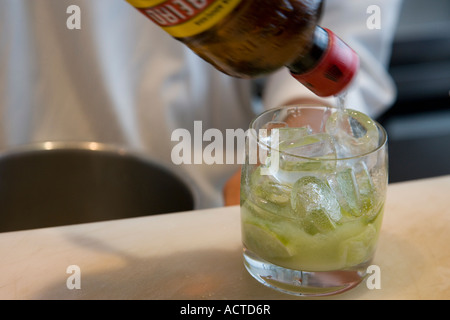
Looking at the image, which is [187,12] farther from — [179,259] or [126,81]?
[126,81]

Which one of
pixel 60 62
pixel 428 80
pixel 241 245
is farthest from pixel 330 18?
pixel 428 80

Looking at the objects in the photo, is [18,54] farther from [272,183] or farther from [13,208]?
[272,183]

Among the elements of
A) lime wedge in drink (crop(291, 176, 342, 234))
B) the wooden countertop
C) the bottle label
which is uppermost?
the bottle label

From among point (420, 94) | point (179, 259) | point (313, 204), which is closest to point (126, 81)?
point (179, 259)

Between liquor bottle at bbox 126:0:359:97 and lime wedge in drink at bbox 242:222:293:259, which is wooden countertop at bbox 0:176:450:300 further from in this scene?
liquor bottle at bbox 126:0:359:97

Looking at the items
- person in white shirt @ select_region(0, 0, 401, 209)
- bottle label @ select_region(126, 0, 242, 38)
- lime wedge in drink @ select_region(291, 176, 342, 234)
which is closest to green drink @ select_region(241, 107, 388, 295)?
lime wedge in drink @ select_region(291, 176, 342, 234)

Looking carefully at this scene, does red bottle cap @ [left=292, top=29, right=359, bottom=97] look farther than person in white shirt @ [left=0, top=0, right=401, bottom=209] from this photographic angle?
No
